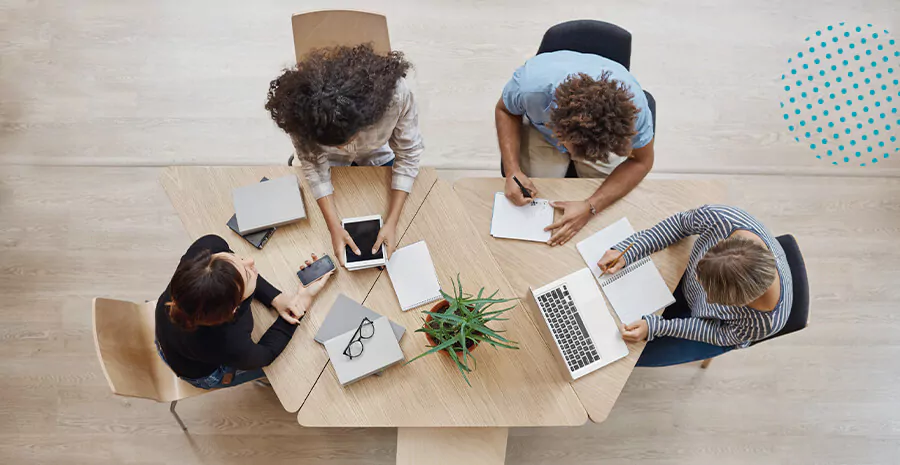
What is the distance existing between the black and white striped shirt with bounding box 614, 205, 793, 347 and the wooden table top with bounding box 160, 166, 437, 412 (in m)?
0.77

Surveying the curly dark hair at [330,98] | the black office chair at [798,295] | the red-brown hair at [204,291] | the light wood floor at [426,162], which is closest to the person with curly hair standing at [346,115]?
the curly dark hair at [330,98]

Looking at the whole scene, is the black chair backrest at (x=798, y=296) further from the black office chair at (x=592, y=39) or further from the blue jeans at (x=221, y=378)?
the blue jeans at (x=221, y=378)

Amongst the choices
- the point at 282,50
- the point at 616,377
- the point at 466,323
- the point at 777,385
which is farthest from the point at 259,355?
the point at 777,385

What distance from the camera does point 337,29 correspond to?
6.19 feet

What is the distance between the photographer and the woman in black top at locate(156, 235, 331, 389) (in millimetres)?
1463

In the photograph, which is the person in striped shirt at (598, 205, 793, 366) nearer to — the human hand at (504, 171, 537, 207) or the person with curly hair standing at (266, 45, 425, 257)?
the human hand at (504, 171, 537, 207)

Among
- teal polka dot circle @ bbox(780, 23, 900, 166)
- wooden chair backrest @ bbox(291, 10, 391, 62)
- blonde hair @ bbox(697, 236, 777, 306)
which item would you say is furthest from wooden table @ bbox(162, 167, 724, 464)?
teal polka dot circle @ bbox(780, 23, 900, 166)

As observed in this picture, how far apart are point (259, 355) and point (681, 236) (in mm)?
1366

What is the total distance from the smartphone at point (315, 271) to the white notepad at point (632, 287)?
82cm

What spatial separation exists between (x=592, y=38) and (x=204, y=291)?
152cm

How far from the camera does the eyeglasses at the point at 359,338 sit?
65.6 inches

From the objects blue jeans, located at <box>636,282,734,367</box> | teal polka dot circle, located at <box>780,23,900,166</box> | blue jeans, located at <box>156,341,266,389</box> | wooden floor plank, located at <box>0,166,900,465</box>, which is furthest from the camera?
teal polka dot circle, located at <box>780,23,900,166</box>

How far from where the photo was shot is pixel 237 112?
2764mm

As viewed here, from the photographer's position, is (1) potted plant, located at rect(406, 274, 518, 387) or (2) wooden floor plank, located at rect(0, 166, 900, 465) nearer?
(1) potted plant, located at rect(406, 274, 518, 387)
